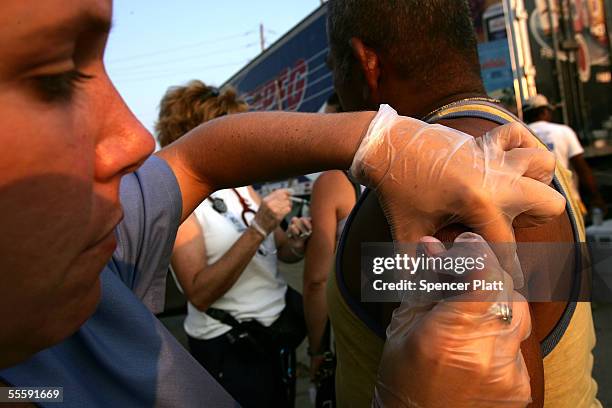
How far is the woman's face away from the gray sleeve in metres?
0.39

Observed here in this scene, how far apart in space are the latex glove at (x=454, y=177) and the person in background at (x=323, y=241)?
165 cm

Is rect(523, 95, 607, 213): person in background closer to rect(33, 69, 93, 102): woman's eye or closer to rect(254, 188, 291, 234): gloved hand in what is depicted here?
rect(254, 188, 291, 234): gloved hand

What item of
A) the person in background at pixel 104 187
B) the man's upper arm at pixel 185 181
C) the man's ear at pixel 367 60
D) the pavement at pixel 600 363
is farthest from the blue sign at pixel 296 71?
the person in background at pixel 104 187

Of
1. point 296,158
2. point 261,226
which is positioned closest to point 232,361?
point 261,226

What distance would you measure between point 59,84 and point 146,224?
1.99 ft

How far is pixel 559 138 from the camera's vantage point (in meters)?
5.00

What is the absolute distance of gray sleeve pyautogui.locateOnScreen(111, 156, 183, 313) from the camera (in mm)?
1163

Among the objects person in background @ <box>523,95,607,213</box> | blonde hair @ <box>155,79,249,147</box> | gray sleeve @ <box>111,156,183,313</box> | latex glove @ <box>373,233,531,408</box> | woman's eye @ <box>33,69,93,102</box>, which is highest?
woman's eye @ <box>33,69,93,102</box>

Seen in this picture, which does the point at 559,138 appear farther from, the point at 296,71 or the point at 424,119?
the point at 296,71

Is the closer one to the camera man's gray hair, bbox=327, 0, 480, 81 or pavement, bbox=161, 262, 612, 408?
man's gray hair, bbox=327, 0, 480, 81

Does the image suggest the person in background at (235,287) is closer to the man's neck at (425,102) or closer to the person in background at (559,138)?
the man's neck at (425,102)

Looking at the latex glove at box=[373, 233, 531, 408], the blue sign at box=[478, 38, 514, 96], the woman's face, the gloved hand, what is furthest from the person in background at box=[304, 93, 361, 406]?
the blue sign at box=[478, 38, 514, 96]

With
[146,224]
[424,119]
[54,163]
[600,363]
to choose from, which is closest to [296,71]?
[600,363]

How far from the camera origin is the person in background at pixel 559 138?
4.99m
